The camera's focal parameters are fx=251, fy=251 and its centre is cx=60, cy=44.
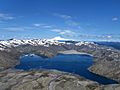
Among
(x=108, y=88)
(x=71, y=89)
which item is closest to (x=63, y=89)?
(x=71, y=89)

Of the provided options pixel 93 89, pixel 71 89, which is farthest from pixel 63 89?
pixel 93 89

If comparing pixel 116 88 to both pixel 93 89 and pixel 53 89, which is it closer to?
pixel 93 89

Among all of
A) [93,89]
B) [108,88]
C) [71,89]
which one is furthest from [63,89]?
[108,88]

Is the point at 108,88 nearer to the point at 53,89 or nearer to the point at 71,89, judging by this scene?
the point at 71,89

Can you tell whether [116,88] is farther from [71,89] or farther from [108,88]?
[71,89]
